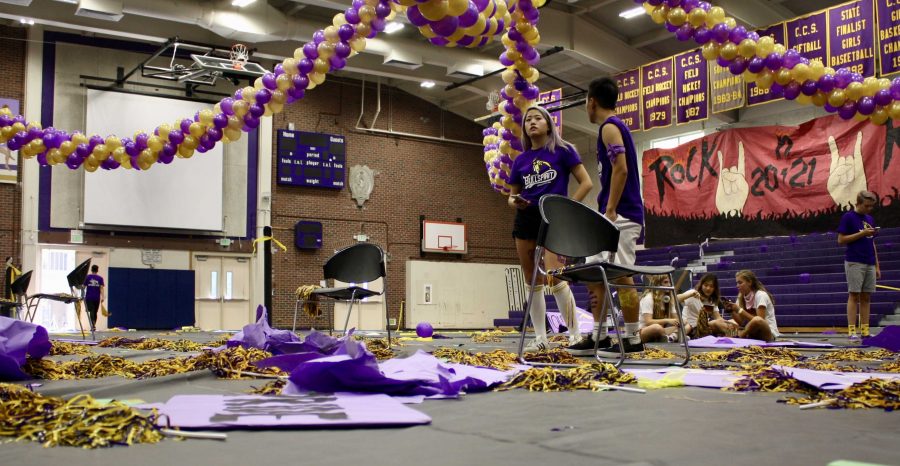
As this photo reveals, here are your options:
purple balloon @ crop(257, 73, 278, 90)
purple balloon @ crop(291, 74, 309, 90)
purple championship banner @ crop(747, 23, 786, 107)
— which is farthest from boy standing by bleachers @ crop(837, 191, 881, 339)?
purple balloon @ crop(257, 73, 278, 90)

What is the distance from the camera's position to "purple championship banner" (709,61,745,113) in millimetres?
12016

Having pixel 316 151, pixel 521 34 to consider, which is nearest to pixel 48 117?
pixel 316 151

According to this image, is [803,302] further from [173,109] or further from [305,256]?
[173,109]

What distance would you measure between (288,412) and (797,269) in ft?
40.5

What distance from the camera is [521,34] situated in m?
6.48

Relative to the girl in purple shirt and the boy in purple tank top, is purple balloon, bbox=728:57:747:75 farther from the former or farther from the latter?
the girl in purple shirt

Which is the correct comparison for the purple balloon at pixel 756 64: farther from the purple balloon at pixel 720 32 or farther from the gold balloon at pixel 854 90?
the gold balloon at pixel 854 90

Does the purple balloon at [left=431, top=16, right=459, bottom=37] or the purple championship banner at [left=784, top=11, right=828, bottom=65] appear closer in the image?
the purple balloon at [left=431, top=16, right=459, bottom=37]

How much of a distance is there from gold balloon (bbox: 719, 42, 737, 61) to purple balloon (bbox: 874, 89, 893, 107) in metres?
1.08

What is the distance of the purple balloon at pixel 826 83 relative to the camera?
5.87 metres

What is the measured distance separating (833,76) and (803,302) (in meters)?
6.25

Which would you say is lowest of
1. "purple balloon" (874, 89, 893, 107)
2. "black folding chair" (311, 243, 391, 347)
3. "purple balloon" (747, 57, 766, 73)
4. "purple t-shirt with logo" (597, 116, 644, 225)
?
"black folding chair" (311, 243, 391, 347)

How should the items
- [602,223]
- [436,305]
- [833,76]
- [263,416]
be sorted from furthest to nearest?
[436,305]
[833,76]
[602,223]
[263,416]

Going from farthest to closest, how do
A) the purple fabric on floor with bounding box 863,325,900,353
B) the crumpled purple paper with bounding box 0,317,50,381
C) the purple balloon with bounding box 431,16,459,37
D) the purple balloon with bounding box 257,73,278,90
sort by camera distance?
the purple balloon with bounding box 257,73,278,90, the purple balloon with bounding box 431,16,459,37, the purple fabric on floor with bounding box 863,325,900,353, the crumpled purple paper with bounding box 0,317,50,381
